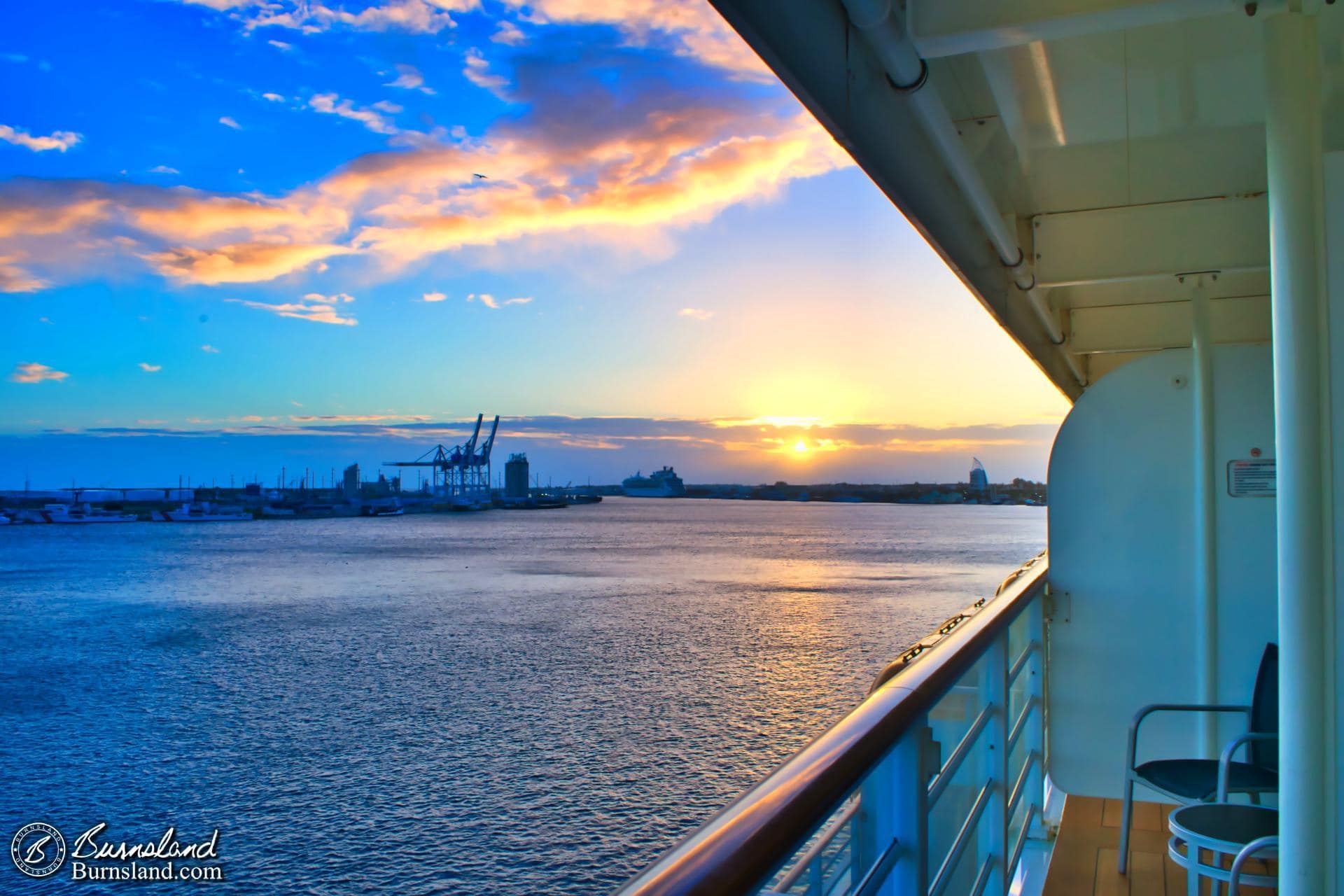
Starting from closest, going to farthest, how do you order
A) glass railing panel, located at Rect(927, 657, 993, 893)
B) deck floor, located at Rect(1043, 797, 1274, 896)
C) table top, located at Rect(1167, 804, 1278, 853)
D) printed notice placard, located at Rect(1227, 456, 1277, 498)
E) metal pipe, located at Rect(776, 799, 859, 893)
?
metal pipe, located at Rect(776, 799, 859, 893) < glass railing panel, located at Rect(927, 657, 993, 893) < table top, located at Rect(1167, 804, 1278, 853) < deck floor, located at Rect(1043, 797, 1274, 896) < printed notice placard, located at Rect(1227, 456, 1277, 498)

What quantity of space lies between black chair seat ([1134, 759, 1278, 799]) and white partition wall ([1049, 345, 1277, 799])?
0.93 feet

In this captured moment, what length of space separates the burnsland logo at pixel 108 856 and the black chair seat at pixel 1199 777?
960cm

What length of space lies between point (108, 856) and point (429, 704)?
4029 millimetres

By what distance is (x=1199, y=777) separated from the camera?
1455 millimetres

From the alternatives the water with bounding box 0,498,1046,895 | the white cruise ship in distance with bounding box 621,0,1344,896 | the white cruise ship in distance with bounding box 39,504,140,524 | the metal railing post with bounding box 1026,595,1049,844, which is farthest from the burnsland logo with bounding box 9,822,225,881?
the white cruise ship in distance with bounding box 39,504,140,524

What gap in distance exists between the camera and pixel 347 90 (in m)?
36.0

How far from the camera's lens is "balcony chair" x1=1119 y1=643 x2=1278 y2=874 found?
1367mm

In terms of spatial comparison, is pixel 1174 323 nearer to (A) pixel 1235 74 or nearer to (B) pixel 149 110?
(A) pixel 1235 74

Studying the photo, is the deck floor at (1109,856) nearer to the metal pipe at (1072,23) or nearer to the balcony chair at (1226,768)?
the balcony chair at (1226,768)

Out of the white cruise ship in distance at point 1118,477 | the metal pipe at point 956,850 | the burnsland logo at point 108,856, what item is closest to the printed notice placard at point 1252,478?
the white cruise ship in distance at point 1118,477

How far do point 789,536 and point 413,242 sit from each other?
849 inches

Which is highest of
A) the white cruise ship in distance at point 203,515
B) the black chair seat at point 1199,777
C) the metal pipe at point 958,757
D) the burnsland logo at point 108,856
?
the metal pipe at point 958,757

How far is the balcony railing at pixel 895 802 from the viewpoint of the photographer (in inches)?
15.3

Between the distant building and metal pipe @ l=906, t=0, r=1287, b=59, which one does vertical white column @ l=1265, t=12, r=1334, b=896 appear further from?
the distant building
